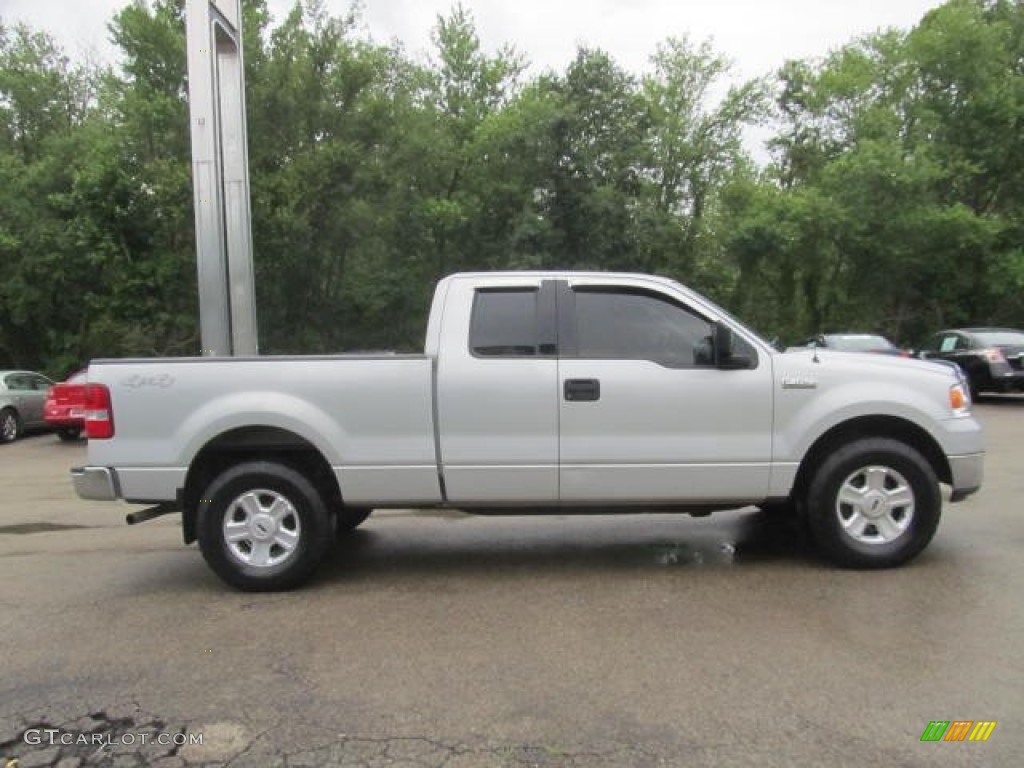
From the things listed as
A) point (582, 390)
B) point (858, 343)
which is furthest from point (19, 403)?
point (858, 343)

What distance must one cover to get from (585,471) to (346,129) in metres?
21.3

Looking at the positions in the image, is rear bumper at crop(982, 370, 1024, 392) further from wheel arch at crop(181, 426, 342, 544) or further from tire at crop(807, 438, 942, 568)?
wheel arch at crop(181, 426, 342, 544)

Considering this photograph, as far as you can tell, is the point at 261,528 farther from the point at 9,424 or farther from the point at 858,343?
the point at 858,343

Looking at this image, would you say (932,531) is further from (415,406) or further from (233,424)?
(233,424)

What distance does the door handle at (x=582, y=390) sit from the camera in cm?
525

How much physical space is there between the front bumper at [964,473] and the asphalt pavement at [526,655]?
0.52 m

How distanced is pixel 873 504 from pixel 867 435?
0.46 m

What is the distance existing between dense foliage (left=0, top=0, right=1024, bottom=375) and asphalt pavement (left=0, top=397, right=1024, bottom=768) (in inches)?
729

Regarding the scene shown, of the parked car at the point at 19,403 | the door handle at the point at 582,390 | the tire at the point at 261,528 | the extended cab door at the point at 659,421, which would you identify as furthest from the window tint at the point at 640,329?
the parked car at the point at 19,403

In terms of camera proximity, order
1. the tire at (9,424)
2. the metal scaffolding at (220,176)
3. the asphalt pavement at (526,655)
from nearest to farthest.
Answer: the asphalt pavement at (526,655) → the metal scaffolding at (220,176) → the tire at (9,424)

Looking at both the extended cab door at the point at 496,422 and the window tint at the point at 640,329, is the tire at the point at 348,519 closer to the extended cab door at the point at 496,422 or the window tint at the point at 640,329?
the extended cab door at the point at 496,422

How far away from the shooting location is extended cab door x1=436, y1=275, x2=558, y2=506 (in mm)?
5238

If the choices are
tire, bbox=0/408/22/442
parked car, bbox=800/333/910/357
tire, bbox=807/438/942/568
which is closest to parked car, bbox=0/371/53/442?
tire, bbox=0/408/22/442

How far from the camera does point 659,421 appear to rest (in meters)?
5.29
